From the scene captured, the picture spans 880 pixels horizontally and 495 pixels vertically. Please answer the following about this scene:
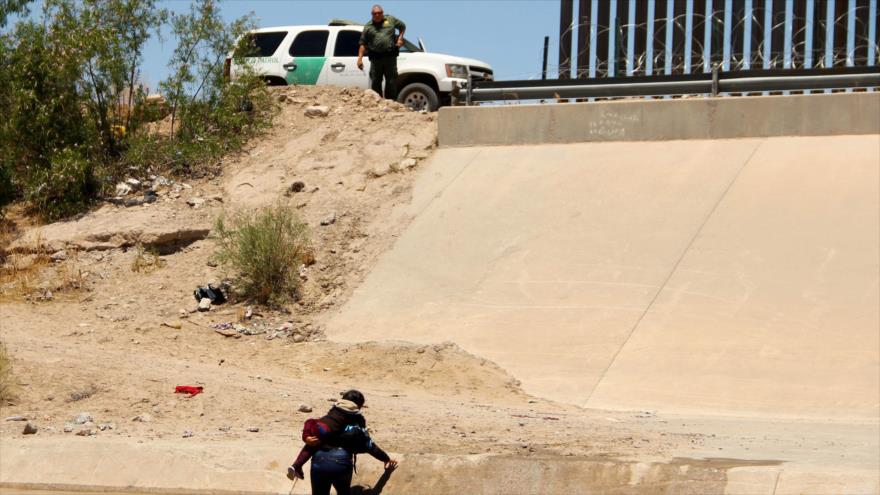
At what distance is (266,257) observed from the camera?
1656 cm

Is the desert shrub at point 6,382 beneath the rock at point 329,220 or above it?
beneath

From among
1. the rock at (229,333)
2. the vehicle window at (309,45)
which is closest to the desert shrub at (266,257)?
the rock at (229,333)

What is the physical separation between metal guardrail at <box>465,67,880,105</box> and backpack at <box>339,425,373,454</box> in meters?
10.8

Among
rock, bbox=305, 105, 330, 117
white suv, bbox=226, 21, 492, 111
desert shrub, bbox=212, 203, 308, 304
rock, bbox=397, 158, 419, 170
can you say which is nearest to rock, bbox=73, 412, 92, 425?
desert shrub, bbox=212, 203, 308, 304

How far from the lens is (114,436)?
37.7 ft

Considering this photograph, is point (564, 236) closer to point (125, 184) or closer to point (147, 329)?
point (147, 329)

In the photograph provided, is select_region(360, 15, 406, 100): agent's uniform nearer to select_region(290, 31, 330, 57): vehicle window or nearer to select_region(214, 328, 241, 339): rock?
select_region(290, 31, 330, 57): vehicle window

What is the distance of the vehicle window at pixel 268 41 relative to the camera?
76.1ft

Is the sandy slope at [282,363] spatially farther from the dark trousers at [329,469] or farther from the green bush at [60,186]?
the dark trousers at [329,469]

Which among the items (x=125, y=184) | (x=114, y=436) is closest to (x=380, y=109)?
(x=125, y=184)

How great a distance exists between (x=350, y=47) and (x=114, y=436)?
12.5 meters

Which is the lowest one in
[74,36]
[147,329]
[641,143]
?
[147,329]

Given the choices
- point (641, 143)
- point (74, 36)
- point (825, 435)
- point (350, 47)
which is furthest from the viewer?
point (350, 47)

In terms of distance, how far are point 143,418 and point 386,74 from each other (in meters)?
10.8
